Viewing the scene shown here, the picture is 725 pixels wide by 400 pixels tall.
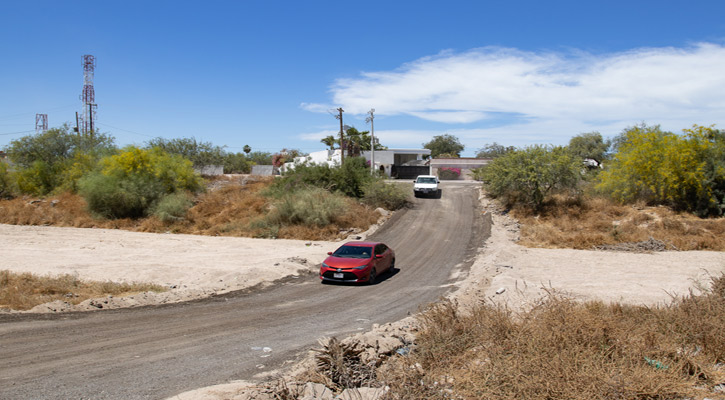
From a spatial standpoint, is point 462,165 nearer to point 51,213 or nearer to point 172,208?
point 172,208

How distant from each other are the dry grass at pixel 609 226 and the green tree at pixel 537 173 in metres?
1.13

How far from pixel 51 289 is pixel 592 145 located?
76.9m

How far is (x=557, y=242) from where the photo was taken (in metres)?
24.5

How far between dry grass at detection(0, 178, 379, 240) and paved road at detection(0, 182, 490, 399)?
1275cm

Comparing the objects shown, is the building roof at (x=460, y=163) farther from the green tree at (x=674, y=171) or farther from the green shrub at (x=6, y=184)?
the green shrub at (x=6, y=184)

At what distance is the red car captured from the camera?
16.1m

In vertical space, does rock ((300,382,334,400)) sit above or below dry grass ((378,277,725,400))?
below

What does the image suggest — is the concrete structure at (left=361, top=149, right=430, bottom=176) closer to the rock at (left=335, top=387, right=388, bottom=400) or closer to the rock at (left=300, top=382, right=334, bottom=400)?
the rock at (left=300, top=382, right=334, bottom=400)

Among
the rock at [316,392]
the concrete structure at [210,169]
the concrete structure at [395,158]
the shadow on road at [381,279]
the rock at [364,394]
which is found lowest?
the shadow on road at [381,279]

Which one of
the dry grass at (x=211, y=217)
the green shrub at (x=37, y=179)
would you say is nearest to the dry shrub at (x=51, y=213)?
the dry grass at (x=211, y=217)

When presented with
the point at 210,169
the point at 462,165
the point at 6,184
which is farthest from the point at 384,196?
the point at 6,184

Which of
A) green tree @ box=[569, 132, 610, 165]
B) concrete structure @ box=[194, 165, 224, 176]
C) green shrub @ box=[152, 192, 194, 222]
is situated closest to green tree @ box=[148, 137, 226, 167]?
concrete structure @ box=[194, 165, 224, 176]

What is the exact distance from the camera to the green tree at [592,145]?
70.0 metres

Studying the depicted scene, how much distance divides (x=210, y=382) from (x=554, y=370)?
4857 millimetres
